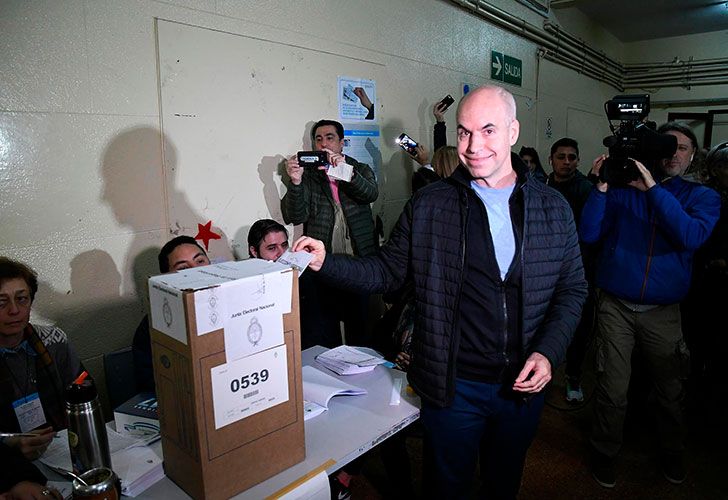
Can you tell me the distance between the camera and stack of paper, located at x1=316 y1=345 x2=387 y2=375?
1647mm

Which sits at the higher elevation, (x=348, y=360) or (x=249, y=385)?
(x=249, y=385)

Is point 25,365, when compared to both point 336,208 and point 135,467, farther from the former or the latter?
point 336,208

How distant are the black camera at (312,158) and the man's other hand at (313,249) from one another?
46.7 inches

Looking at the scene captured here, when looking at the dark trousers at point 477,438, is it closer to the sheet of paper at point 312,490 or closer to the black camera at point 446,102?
the sheet of paper at point 312,490

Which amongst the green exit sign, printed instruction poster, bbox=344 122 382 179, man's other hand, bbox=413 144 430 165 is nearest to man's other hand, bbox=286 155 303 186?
printed instruction poster, bbox=344 122 382 179

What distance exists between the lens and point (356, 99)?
2.98m

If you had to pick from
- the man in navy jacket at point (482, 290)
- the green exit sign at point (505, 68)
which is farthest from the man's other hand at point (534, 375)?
the green exit sign at point (505, 68)

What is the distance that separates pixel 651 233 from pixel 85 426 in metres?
2.07

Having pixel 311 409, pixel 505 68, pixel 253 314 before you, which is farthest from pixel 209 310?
pixel 505 68

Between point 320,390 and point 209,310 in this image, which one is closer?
point 209,310

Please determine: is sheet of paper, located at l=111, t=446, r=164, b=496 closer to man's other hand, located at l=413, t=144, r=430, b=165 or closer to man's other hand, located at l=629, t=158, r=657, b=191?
man's other hand, located at l=629, t=158, r=657, b=191

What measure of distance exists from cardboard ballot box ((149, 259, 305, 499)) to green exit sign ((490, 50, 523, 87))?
3784 millimetres

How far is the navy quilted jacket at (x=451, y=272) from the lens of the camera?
4.36 feet

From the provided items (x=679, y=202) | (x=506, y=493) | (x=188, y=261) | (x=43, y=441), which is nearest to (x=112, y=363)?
(x=188, y=261)
